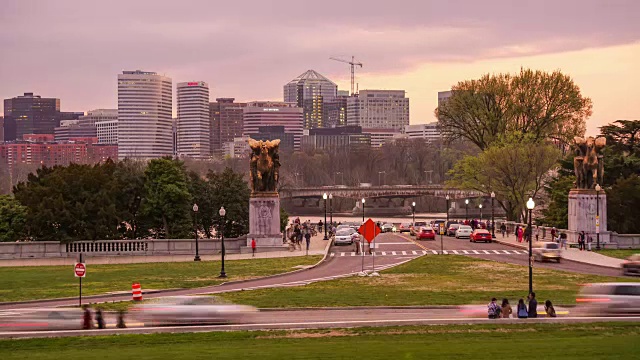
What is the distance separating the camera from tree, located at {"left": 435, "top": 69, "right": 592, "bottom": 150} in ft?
340

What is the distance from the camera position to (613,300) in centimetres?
3381

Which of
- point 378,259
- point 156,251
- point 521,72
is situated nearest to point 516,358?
point 378,259

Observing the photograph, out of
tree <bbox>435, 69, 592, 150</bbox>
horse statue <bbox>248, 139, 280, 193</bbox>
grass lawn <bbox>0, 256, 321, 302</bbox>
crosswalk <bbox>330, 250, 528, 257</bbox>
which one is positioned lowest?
grass lawn <bbox>0, 256, 321, 302</bbox>

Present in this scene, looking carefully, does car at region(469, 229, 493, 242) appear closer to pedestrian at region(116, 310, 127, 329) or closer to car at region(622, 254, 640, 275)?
car at region(622, 254, 640, 275)

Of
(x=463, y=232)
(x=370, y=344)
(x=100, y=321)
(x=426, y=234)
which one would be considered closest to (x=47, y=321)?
(x=100, y=321)

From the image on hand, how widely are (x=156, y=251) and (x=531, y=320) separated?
134 feet

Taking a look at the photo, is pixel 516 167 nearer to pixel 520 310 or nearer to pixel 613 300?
pixel 613 300

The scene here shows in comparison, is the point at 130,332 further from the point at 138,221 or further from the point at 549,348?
the point at 138,221

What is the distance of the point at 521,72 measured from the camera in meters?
106

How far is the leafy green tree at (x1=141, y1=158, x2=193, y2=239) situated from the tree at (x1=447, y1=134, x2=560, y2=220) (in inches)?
1383

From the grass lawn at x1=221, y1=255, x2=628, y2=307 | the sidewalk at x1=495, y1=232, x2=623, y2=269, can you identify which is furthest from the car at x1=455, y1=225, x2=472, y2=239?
the grass lawn at x1=221, y1=255, x2=628, y2=307

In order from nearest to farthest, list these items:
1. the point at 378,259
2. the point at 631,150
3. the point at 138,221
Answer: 1. the point at 378,259
2. the point at 138,221
3. the point at 631,150

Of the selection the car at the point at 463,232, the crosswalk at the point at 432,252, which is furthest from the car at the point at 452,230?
the crosswalk at the point at 432,252

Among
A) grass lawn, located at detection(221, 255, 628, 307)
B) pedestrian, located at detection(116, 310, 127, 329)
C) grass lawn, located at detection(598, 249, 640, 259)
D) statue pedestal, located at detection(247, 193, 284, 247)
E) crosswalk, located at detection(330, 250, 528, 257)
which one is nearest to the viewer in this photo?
pedestrian, located at detection(116, 310, 127, 329)
